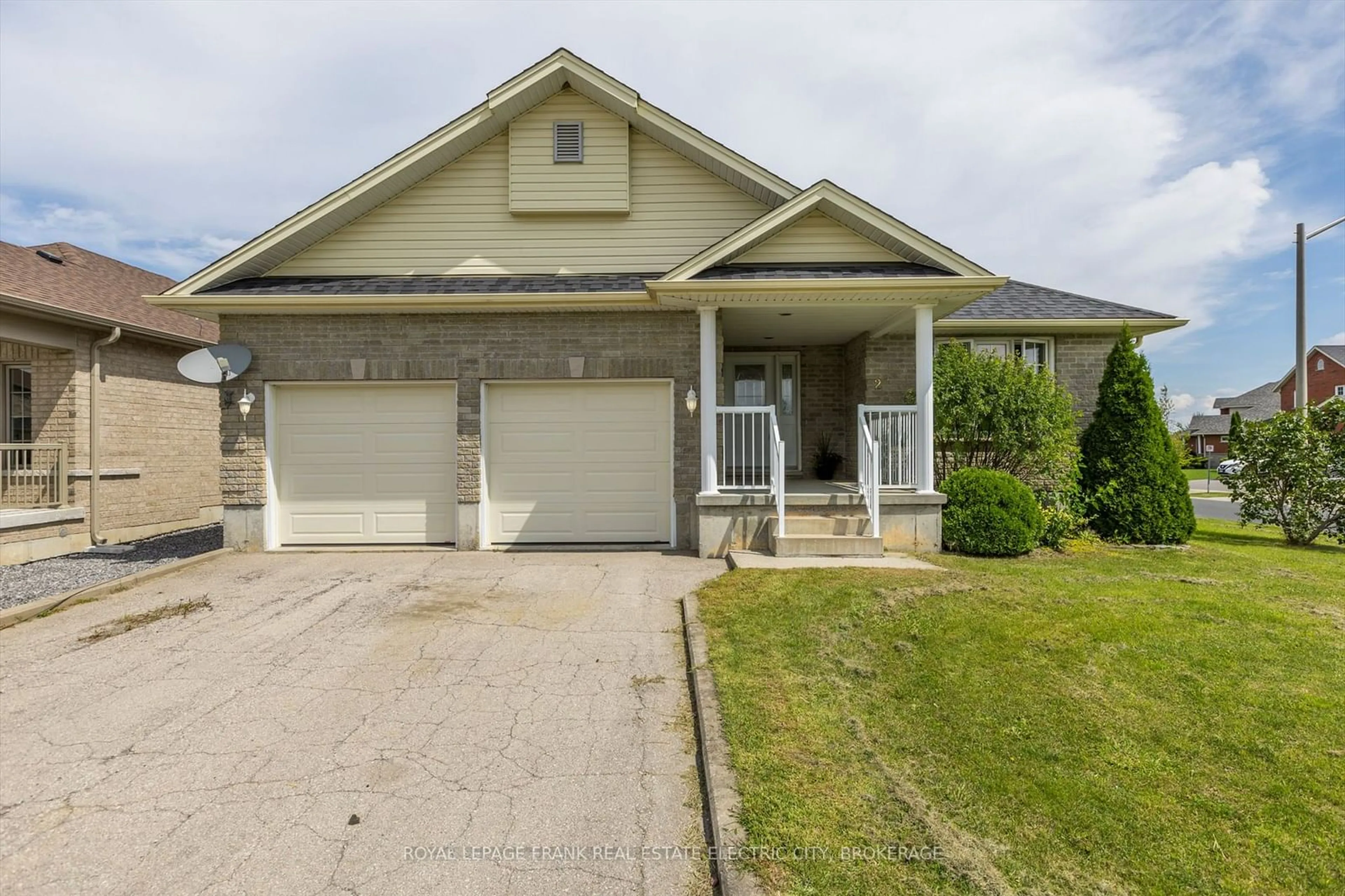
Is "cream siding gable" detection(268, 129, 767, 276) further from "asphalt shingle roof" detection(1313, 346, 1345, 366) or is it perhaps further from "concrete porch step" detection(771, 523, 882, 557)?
"asphalt shingle roof" detection(1313, 346, 1345, 366)

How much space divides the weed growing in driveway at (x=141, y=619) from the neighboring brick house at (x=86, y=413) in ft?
15.2

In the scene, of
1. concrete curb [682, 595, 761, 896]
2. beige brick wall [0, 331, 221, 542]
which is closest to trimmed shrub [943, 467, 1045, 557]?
concrete curb [682, 595, 761, 896]

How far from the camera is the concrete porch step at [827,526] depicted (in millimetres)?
7574

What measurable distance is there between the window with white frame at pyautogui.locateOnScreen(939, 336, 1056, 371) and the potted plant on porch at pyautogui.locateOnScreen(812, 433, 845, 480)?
98.1 inches

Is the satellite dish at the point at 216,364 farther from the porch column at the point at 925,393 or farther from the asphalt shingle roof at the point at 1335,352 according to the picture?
the asphalt shingle roof at the point at 1335,352

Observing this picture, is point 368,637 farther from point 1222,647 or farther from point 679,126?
point 679,126

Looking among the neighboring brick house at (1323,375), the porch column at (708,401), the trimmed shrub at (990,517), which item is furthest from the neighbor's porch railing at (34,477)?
the neighboring brick house at (1323,375)

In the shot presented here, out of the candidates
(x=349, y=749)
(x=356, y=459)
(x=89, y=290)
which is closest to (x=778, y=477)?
(x=349, y=749)

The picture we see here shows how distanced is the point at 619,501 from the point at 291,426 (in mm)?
4738

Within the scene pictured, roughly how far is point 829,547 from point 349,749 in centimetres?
529

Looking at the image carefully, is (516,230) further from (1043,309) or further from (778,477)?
(1043,309)

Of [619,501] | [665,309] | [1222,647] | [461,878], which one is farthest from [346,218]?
[1222,647]

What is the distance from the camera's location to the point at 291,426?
28.5 ft

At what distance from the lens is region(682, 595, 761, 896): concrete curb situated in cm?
224
